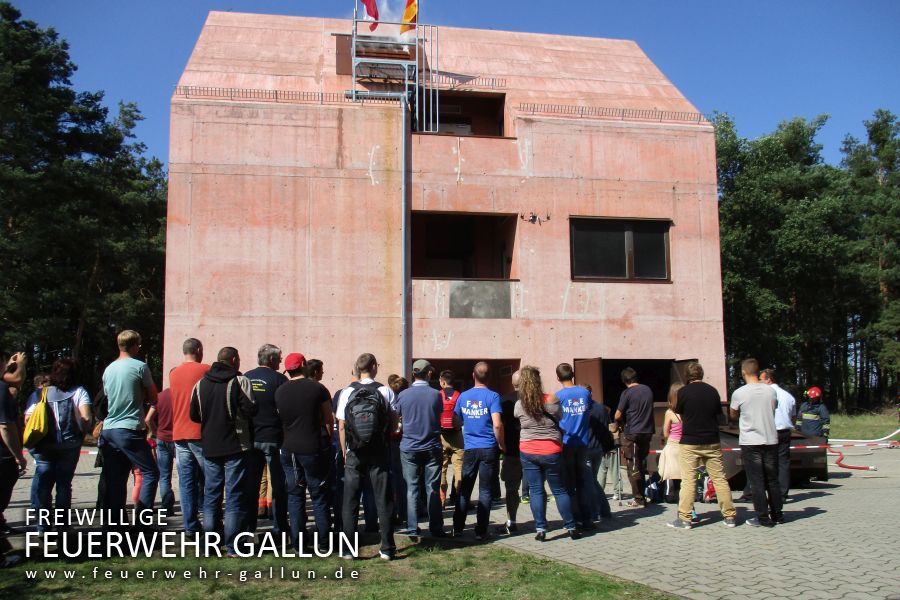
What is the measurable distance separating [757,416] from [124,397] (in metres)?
6.79

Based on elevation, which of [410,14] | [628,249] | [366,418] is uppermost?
[410,14]

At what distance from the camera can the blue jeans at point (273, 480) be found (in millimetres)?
6965

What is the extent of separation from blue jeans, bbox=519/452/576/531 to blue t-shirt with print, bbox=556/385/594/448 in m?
0.68

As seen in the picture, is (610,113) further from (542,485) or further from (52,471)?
(52,471)

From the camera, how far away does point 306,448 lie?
6.90 meters

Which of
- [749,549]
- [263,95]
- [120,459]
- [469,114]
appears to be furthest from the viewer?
[469,114]

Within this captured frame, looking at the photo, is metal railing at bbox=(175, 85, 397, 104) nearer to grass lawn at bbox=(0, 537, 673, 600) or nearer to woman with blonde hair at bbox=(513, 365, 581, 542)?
woman with blonde hair at bbox=(513, 365, 581, 542)

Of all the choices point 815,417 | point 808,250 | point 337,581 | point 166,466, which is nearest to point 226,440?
point 337,581

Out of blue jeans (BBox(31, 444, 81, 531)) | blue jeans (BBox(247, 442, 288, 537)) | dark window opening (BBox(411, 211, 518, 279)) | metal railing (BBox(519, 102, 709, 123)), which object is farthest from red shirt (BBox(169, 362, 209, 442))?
metal railing (BBox(519, 102, 709, 123))

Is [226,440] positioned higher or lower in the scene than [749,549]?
higher

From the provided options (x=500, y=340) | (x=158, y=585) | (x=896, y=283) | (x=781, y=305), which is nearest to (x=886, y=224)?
(x=896, y=283)

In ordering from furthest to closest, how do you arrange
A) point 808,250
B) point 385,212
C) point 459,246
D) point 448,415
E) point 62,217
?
point 808,250 < point 62,217 < point 459,246 < point 385,212 < point 448,415

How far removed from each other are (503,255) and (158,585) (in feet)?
44.9

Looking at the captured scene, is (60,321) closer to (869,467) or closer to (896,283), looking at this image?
(869,467)
